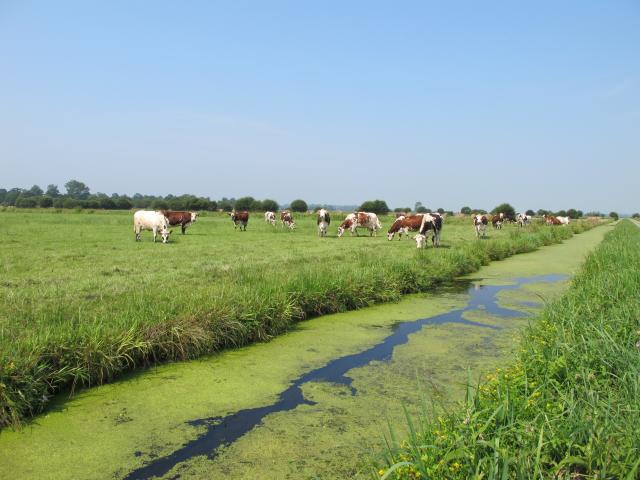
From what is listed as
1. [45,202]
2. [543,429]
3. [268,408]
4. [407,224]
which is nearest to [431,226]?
[407,224]

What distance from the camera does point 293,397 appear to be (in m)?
3.90

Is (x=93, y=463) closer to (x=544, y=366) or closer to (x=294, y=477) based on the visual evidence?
(x=294, y=477)

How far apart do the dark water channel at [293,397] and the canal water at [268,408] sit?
0.04 feet

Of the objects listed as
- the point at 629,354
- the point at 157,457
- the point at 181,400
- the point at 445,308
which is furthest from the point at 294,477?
the point at 445,308

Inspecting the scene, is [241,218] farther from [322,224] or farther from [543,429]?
[543,429]

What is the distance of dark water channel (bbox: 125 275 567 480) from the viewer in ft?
9.68

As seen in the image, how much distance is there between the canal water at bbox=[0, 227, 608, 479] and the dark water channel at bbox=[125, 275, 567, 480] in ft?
0.04

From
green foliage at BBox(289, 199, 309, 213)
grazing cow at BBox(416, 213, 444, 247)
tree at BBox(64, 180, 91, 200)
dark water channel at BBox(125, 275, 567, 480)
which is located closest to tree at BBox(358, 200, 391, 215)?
green foliage at BBox(289, 199, 309, 213)

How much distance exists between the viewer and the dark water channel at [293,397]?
295 cm

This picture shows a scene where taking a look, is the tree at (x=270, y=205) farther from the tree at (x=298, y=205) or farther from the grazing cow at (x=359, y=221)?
the grazing cow at (x=359, y=221)

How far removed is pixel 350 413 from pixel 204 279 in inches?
196

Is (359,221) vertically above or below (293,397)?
above

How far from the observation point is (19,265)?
30.0ft

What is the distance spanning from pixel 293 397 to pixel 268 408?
291 mm
